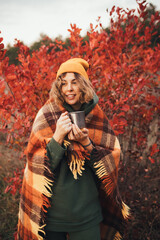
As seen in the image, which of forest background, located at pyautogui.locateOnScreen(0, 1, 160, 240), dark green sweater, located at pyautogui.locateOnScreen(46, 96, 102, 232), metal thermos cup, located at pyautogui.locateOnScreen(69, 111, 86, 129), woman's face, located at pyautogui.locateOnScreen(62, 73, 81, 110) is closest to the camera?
metal thermos cup, located at pyautogui.locateOnScreen(69, 111, 86, 129)

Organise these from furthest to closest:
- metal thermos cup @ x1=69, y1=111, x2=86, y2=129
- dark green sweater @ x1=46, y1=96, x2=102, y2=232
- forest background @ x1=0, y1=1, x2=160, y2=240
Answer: forest background @ x1=0, y1=1, x2=160, y2=240, dark green sweater @ x1=46, y1=96, x2=102, y2=232, metal thermos cup @ x1=69, y1=111, x2=86, y2=129

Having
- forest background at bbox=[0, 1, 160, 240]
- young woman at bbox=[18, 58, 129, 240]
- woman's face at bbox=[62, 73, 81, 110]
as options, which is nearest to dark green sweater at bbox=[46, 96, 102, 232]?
young woman at bbox=[18, 58, 129, 240]

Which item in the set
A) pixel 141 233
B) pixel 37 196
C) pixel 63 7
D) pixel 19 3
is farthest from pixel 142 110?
pixel 19 3

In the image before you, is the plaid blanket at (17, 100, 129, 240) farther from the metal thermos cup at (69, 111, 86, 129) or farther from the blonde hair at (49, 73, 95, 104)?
the metal thermos cup at (69, 111, 86, 129)

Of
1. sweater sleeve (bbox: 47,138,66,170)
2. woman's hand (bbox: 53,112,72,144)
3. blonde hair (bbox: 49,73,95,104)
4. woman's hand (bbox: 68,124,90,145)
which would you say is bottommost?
sweater sleeve (bbox: 47,138,66,170)

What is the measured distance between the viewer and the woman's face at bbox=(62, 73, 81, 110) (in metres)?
1.44

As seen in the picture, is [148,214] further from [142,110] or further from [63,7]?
[63,7]

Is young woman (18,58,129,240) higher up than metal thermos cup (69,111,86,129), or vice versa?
metal thermos cup (69,111,86,129)

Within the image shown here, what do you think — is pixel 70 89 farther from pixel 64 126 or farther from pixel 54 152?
pixel 54 152

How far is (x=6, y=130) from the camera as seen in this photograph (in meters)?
1.75

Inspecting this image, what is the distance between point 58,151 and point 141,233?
6.51 feet

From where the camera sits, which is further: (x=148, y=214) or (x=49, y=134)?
(x=148, y=214)

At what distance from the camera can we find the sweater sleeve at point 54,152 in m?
1.26

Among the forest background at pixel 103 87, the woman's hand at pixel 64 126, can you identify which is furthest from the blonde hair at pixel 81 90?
the forest background at pixel 103 87
